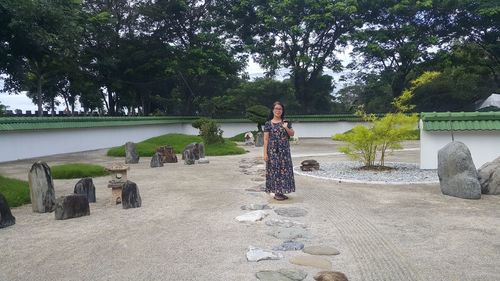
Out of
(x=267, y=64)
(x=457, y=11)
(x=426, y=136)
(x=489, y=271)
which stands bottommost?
(x=489, y=271)

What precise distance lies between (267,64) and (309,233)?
27098mm

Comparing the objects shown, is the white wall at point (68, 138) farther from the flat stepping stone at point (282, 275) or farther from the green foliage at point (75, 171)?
the flat stepping stone at point (282, 275)

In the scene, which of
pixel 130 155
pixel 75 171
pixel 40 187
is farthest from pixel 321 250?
pixel 130 155

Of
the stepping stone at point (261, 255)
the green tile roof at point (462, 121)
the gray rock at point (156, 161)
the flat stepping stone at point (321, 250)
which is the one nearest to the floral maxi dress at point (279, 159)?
the flat stepping stone at point (321, 250)

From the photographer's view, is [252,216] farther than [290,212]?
No

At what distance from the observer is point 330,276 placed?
13.4 ft

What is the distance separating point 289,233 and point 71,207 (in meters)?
3.63

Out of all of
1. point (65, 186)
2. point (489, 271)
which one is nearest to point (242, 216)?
point (489, 271)

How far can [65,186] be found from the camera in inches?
386

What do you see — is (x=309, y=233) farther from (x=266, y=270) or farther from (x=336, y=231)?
(x=266, y=270)

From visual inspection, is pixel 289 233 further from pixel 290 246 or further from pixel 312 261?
pixel 312 261

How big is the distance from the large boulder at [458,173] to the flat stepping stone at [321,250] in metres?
4.30

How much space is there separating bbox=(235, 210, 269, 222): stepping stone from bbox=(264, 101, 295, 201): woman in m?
1.14

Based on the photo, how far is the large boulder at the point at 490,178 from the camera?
823 centimetres
